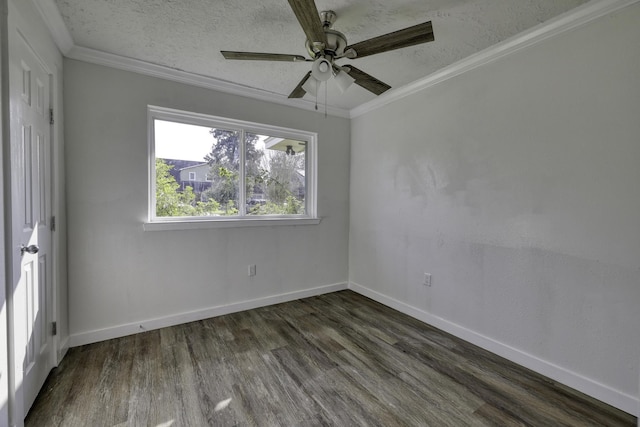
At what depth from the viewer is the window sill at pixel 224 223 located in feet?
8.40

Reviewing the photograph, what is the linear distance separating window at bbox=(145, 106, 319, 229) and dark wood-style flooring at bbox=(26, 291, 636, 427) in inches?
46.7

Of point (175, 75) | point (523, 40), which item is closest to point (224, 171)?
point (175, 75)

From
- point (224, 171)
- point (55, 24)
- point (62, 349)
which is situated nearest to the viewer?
point (55, 24)

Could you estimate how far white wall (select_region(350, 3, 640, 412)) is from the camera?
166cm

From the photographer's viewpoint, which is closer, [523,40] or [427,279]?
[523,40]

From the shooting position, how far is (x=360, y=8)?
5.75 ft

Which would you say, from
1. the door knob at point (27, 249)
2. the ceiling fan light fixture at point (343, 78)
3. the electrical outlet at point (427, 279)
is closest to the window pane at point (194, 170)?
the door knob at point (27, 249)

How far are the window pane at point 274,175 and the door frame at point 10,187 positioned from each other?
61.9 inches

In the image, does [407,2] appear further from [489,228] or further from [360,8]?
[489,228]

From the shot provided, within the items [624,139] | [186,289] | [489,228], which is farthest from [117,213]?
[624,139]

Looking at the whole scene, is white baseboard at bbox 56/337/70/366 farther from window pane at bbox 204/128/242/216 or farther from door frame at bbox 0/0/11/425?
window pane at bbox 204/128/242/216

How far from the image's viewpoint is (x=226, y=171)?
3.00 metres

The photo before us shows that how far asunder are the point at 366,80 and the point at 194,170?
1.87 meters

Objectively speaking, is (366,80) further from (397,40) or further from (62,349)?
(62,349)
